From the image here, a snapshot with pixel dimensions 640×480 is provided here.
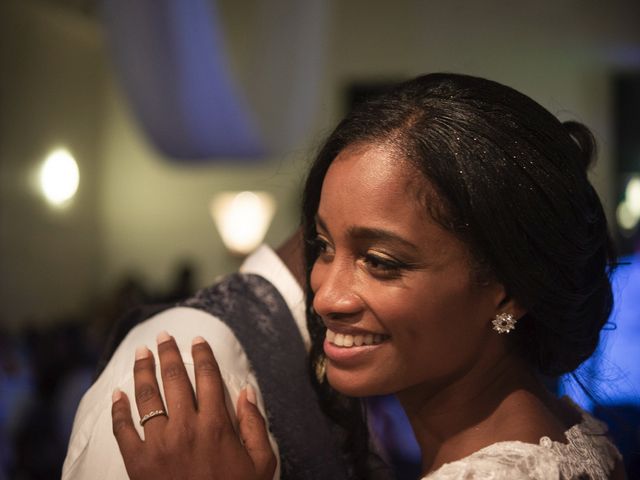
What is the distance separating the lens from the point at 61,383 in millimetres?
3602

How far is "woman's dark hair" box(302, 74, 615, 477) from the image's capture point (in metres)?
0.97

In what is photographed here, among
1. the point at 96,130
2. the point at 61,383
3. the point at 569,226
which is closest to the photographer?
the point at 569,226

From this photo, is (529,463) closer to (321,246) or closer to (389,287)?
(389,287)

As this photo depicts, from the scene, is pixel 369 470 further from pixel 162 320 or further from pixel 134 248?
pixel 134 248

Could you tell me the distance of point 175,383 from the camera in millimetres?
1009

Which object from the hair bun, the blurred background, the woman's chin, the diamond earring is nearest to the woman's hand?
the woman's chin

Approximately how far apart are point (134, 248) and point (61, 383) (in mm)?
4788

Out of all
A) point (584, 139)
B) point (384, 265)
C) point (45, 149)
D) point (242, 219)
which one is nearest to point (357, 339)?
point (384, 265)

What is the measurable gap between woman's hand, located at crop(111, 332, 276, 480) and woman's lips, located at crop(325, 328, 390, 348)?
0.45 feet

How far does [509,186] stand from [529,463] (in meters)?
0.33

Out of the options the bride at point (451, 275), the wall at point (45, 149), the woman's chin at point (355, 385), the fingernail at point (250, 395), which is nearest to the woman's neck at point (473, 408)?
the bride at point (451, 275)

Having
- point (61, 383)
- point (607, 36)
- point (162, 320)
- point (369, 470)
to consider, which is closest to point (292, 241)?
point (162, 320)

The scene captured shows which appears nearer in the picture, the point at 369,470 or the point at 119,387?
the point at 119,387

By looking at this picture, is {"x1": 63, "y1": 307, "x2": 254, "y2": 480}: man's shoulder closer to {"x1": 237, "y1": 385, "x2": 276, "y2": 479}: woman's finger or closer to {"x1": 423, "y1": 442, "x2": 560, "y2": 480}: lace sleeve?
{"x1": 237, "y1": 385, "x2": 276, "y2": 479}: woman's finger
